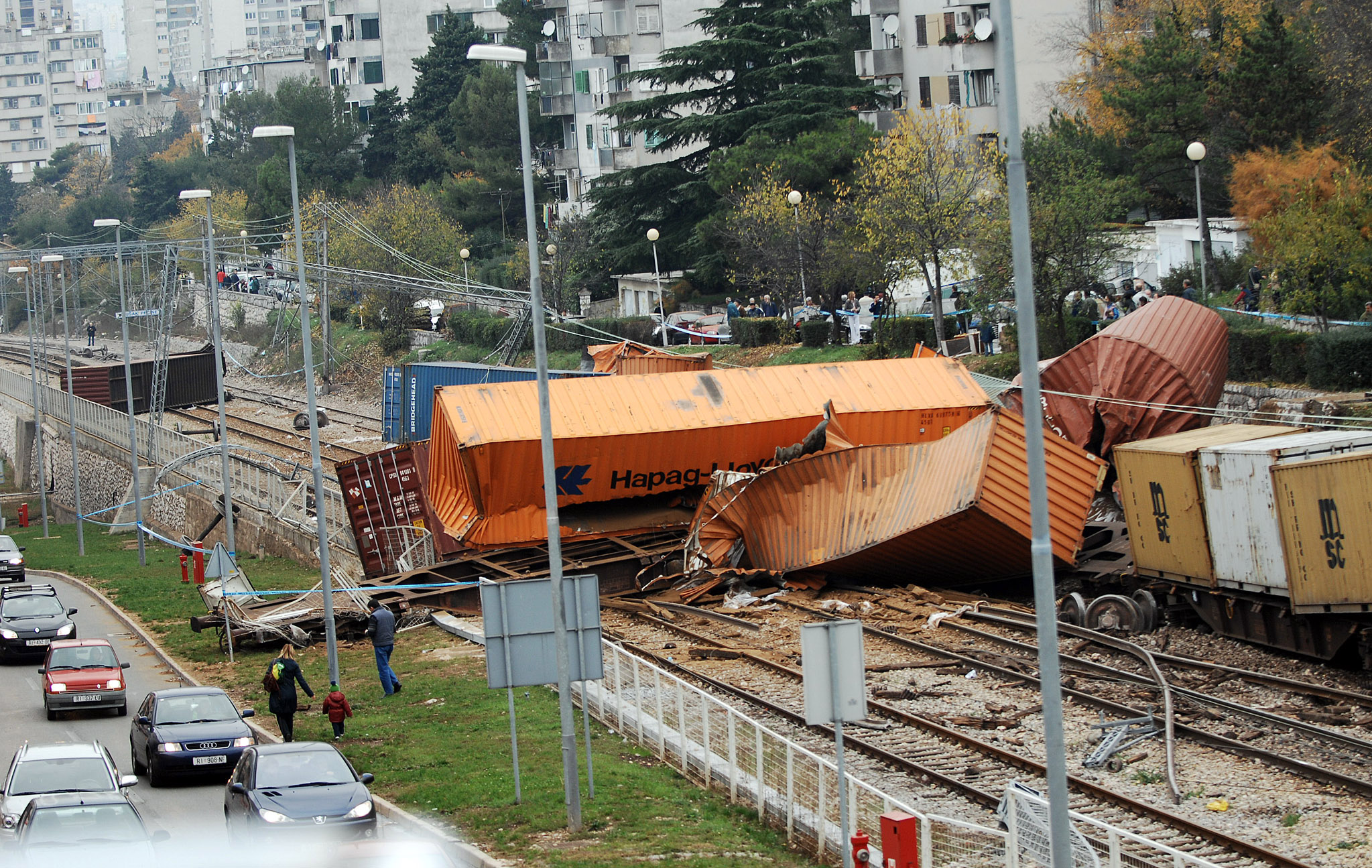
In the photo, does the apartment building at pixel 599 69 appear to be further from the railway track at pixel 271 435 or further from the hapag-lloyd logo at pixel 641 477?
the hapag-lloyd logo at pixel 641 477

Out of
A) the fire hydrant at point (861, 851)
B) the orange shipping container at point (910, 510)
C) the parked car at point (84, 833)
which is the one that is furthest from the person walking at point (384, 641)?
the fire hydrant at point (861, 851)

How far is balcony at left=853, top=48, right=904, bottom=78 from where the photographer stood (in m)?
77.5

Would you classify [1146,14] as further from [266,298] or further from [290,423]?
[266,298]

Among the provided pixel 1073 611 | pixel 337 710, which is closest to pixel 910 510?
pixel 1073 611

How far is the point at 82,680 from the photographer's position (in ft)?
74.1

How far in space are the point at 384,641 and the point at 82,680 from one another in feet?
16.6

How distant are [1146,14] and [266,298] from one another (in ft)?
194

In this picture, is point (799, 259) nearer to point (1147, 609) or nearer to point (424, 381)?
point (424, 381)

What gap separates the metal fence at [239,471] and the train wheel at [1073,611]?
15.8 metres

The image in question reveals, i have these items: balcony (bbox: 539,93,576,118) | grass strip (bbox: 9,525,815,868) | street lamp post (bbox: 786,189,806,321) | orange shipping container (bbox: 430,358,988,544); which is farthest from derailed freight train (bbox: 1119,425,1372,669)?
balcony (bbox: 539,93,576,118)

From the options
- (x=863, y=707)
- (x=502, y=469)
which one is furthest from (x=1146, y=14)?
(x=863, y=707)

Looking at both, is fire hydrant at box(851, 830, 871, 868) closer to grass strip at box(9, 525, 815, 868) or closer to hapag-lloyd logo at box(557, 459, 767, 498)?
grass strip at box(9, 525, 815, 868)

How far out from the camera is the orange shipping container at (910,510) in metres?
25.5

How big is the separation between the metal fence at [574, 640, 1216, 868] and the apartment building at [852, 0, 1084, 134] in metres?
57.9
